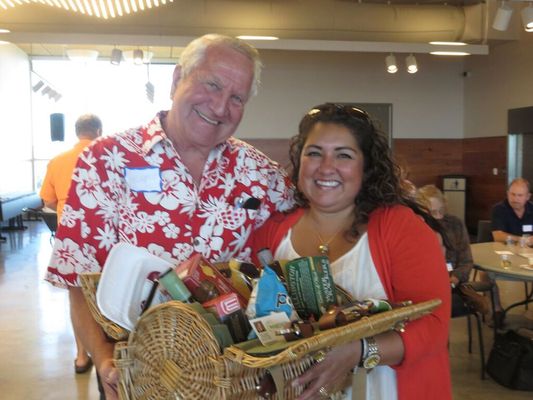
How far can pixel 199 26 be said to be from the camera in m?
9.27

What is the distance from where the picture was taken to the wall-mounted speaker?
1223 cm

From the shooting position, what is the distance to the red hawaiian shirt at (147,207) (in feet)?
5.24

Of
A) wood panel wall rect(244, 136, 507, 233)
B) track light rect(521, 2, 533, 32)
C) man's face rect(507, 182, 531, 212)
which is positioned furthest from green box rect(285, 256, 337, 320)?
wood panel wall rect(244, 136, 507, 233)

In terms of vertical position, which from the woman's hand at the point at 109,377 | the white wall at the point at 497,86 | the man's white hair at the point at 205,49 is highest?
the white wall at the point at 497,86

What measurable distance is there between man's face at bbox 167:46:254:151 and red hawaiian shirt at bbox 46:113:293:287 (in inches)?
3.2

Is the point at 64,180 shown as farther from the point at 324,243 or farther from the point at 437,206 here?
the point at 324,243

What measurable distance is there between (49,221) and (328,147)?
433 cm

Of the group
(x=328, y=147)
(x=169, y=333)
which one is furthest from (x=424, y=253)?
(x=169, y=333)

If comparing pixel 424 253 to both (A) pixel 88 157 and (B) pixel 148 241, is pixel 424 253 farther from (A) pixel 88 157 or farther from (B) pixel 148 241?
(A) pixel 88 157

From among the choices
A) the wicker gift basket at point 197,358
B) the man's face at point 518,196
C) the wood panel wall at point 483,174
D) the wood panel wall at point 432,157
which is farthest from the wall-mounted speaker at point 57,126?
the wicker gift basket at point 197,358

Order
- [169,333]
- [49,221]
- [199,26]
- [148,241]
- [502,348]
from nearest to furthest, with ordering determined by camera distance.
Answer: [169,333], [148,241], [502,348], [49,221], [199,26]

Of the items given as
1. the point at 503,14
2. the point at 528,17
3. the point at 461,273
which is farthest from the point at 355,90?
the point at 461,273

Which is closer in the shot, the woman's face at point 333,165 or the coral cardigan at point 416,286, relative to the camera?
the coral cardigan at point 416,286

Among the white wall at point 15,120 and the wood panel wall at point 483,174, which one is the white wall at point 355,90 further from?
the white wall at point 15,120
